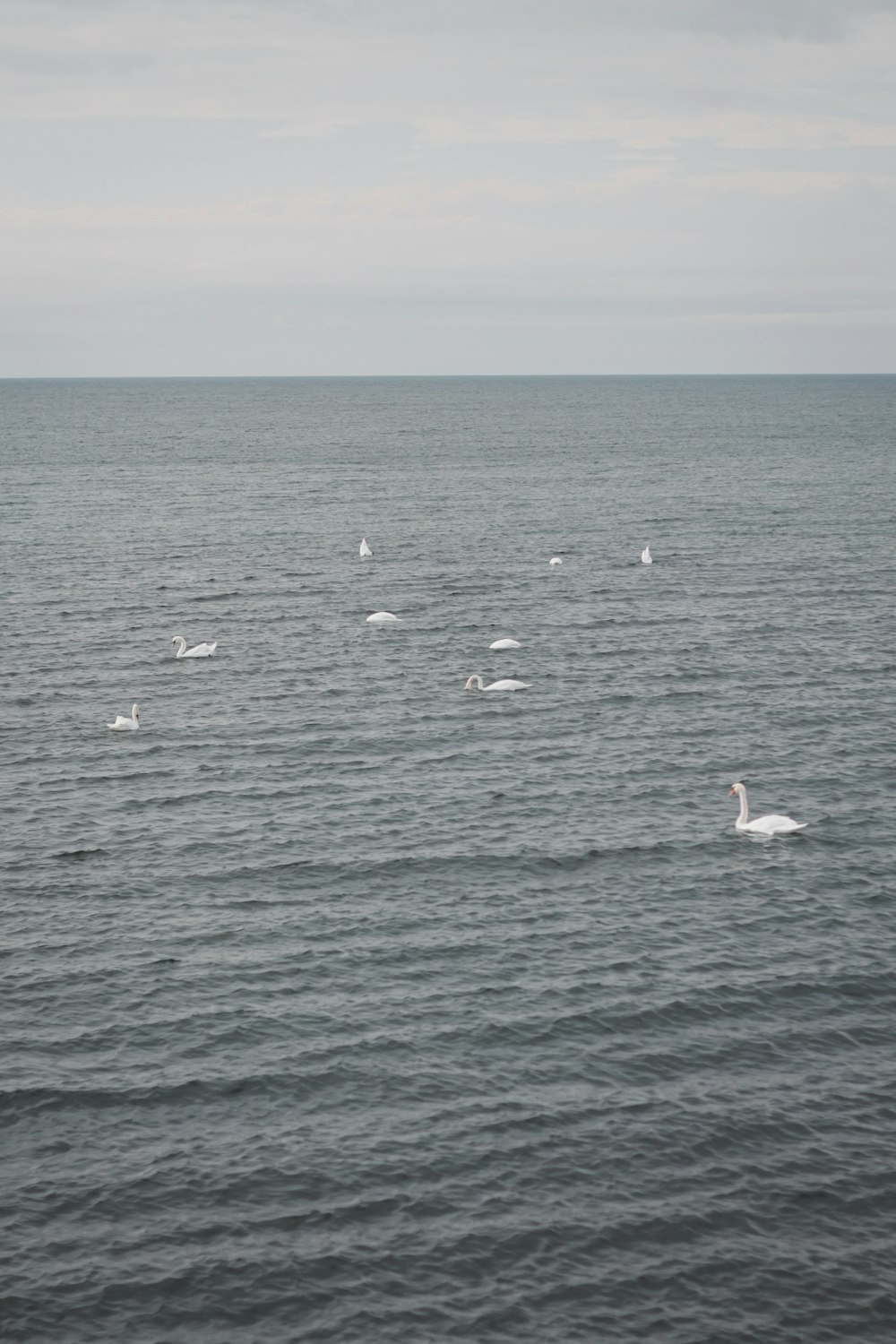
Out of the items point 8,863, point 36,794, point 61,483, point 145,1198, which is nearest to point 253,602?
point 36,794

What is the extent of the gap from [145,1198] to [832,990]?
1640 centimetres

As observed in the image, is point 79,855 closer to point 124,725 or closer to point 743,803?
point 124,725

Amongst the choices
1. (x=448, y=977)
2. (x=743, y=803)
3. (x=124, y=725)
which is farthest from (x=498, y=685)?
(x=448, y=977)

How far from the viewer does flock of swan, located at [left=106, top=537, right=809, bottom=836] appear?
1565 inches

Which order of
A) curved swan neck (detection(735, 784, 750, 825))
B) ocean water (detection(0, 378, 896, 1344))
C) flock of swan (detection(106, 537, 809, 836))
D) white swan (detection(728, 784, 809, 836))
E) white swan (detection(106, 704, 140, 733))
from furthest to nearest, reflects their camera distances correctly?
Result: 1. white swan (detection(106, 704, 140, 733))
2. curved swan neck (detection(735, 784, 750, 825))
3. flock of swan (detection(106, 537, 809, 836))
4. white swan (detection(728, 784, 809, 836))
5. ocean water (detection(0, 378, 896, 1344))

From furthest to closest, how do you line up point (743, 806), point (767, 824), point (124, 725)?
point (124, 725) < point (743, 806) < point (767, 824)

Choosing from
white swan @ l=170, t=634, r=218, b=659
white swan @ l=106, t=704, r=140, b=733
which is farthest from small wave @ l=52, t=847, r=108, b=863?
white swan @ l=170, t=634, r=218, b=659

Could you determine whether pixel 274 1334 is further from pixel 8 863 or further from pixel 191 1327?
pixel 8 863

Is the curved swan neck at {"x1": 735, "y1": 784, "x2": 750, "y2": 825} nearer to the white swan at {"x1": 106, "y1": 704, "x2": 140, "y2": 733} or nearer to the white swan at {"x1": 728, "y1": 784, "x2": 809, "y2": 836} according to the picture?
the white swan at {"x1": 728, "y1": 784, "x2": 809, "y2": 836}

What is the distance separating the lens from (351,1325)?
2073cm

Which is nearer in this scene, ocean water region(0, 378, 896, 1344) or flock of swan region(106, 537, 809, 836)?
ocean water region(0, 378, 896, 1344)

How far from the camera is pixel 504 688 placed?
182ft

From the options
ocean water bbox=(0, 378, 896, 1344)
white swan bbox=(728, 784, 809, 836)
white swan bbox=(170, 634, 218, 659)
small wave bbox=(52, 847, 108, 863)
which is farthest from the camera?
white swan bbox=(170, 634, 218, 659)

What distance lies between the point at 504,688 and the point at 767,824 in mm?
17954
